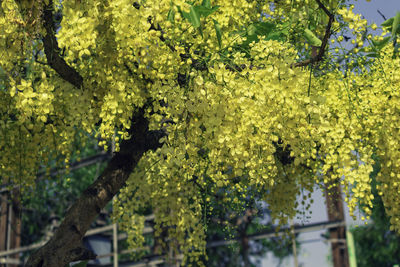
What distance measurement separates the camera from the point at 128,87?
5238 mm

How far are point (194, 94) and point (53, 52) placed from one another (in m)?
1.74

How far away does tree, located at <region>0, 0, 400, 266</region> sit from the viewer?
4.84 meters

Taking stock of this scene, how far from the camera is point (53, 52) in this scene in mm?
5711

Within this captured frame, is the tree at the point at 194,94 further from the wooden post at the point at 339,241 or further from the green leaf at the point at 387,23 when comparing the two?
the wooden post at the point at 339,241

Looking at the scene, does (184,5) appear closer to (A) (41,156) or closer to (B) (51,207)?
(A) (41,156)

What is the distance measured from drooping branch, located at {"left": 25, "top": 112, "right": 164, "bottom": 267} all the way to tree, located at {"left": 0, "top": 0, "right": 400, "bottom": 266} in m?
0.01

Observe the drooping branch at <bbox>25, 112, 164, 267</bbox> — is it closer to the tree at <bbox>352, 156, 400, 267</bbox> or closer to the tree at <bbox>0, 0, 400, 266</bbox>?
the tree at <bbox>0, 0, 400, 266</bbox>

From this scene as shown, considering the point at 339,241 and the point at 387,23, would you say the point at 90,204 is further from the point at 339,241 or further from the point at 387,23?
the point at 339,241

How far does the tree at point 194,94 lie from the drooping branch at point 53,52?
0.01 meters

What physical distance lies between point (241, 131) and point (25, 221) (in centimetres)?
1498

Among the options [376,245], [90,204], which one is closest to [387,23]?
[90,204]

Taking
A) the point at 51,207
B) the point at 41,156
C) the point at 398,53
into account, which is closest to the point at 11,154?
the point at 41,156

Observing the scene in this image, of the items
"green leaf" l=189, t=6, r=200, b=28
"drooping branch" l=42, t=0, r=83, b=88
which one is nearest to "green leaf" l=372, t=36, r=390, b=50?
"green leaf" l=189, t=6, r=200, b=28

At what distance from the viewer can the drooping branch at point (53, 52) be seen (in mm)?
5544
